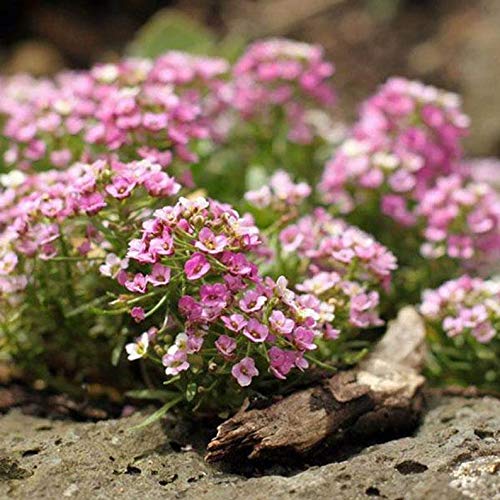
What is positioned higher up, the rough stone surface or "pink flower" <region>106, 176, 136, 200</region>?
"pink flower" <region>106, 176, 136, 200</region>

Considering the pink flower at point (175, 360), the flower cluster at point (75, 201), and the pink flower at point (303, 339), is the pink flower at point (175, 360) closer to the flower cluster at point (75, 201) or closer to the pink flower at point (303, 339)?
the pink flower at point (303, 339)

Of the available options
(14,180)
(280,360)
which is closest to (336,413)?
(280,360)

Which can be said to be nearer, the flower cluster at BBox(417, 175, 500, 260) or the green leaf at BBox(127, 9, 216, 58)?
the flower cluster at BBox(417, 175, 500, 260)

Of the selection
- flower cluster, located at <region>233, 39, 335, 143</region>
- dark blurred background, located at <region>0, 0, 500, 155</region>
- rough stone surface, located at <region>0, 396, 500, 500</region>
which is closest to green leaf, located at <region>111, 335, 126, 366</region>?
rough stone surface, located at <region>0, 396, 500, 500</region>

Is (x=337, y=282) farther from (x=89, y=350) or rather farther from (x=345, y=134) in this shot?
(x=345, y=134)

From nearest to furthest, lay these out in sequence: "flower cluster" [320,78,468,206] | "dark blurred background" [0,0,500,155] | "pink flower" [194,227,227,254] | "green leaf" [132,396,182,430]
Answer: "pink flower" [194,227,227,254] < "green leaf" [132,396,182,430] < "flower cluster" [320,78,468,206] < "dark blurred background" [0,0,500,155]

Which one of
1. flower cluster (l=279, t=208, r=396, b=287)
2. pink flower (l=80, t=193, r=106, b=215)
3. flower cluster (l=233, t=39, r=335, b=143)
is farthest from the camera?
flower cluster (l=233, t=39, r=335, b=143)

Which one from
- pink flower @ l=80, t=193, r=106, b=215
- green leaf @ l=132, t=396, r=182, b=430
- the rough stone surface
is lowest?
the rough stone surface

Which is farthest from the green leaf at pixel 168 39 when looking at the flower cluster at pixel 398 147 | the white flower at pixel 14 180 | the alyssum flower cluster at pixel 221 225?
the white flower at pixel 14 180

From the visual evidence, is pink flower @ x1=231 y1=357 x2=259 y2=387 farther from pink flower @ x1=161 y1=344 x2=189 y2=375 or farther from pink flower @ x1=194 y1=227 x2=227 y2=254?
pink flower @ x1=194 y1=227 x2=227 y2=254
